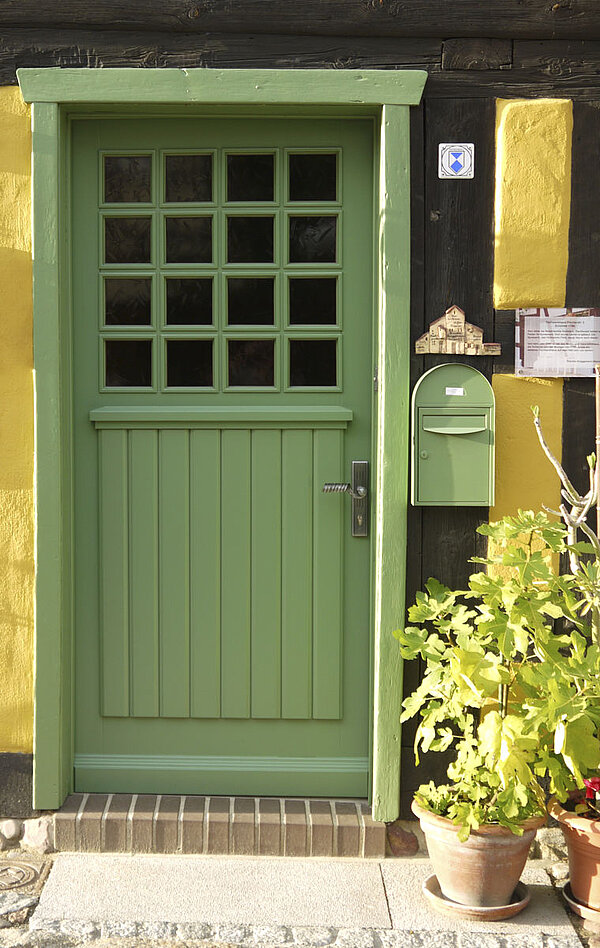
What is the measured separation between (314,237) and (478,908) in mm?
2400

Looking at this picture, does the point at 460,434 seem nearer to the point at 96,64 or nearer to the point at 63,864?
the point at 96,64

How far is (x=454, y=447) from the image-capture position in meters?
3.48

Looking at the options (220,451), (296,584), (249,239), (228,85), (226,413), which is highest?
(228,85)

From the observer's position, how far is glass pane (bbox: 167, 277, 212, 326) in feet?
12.1

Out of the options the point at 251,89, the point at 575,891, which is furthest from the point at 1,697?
the point at 251,89

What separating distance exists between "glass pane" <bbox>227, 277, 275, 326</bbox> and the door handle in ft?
2.11

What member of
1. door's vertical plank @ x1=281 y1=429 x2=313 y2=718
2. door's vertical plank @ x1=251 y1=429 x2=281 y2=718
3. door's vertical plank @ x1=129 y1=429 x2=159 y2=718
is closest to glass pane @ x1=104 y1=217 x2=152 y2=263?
door's vertical plank @ x1=129 y1=429 x2=159 y2=718

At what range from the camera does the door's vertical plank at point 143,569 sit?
12.0 feet

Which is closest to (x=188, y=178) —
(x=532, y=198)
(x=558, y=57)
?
(x=532, y=198)

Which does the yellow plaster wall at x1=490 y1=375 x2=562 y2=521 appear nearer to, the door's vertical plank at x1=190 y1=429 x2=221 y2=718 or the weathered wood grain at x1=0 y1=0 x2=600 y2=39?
the door's vertical plank at x1=190 y1=429 x2=221 y2=718

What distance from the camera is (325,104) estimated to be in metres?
3.44

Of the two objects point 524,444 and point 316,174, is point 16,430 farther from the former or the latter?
point 524,444

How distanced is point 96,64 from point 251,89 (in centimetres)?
56

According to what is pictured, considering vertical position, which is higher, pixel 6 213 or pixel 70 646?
pixel 6 213
